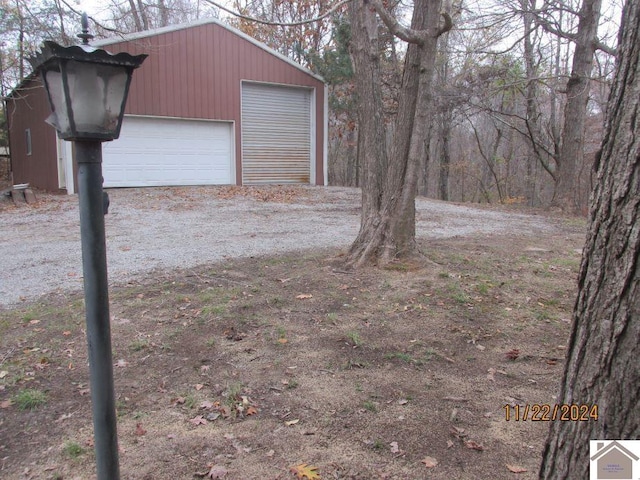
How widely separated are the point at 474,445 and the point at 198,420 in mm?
1528

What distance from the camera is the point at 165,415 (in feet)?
9.10

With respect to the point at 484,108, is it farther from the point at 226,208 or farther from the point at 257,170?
the point at 226,208

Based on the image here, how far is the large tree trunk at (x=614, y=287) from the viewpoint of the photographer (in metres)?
1.31

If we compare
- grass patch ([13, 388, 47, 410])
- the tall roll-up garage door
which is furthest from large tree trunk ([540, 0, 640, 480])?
the tall roll-up garage door

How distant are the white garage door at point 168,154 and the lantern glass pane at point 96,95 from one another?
40.4 ft

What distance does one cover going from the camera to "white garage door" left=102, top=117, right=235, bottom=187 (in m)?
13.5

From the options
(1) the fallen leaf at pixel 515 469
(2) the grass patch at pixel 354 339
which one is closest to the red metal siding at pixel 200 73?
(2) the grass patch at pixel 354 339

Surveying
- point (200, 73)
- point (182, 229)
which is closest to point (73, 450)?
point (182, 229)

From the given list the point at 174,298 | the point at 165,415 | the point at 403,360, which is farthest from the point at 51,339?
the point at 403,360

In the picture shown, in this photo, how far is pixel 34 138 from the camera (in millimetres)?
16281

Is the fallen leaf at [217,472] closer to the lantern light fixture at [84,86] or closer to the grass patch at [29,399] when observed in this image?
the grass patch at [29,399]

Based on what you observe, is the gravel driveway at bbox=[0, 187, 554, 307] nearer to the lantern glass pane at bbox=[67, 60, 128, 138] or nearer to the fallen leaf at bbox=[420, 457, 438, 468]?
the lantern glass pane at bbox=[67, 60, 128, 138]

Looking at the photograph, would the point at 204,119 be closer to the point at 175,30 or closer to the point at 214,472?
the point at 175,30

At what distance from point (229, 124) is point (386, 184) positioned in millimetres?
10831
